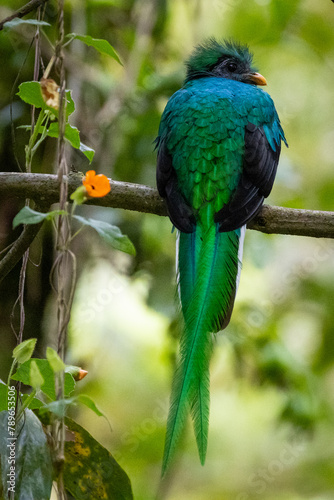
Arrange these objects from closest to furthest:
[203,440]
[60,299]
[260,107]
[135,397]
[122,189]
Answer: [60,299] → [203,440] → [122,189] → [260,107] → [135,397]

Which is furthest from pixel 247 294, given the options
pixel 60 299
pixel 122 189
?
pixel 60 299

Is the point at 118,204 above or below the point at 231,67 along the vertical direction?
below

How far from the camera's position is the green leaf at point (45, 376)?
1383 millimetres

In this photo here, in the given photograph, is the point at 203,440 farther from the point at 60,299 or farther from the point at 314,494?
the point at 314,494

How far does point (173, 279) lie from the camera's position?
326cm

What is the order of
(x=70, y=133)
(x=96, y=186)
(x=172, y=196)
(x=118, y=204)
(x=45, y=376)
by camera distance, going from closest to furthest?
1. (x=96, y=186)
2. (x=45, y=376)
3. (x=70, y=133)
4. (x=118, y=204)
5. (x=172, y=196)

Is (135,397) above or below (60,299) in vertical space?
below

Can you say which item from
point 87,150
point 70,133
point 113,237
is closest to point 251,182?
point 87,150

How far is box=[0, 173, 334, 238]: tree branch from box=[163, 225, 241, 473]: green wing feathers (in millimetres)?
159

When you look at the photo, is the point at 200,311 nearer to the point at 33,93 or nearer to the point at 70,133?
the point at 70,133

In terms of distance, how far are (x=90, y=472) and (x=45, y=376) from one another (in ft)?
1.25

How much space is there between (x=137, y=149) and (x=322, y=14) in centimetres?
218

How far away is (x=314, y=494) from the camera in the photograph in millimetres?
4434

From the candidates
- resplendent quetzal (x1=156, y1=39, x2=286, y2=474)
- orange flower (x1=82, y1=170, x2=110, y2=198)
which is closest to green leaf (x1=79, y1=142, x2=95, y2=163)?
orange flower (x1=82, y1=170, x2=110, y2=198)
